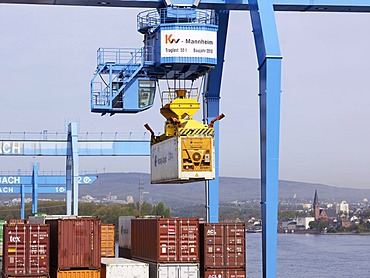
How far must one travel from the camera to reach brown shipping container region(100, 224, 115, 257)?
38.6 m

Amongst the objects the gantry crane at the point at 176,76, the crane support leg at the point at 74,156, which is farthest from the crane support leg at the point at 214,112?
the crane support leg at the point at 74,156

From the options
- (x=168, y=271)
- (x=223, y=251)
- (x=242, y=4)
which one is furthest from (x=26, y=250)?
(x=242, y=4)

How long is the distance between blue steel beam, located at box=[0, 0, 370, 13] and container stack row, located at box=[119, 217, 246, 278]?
7.56m

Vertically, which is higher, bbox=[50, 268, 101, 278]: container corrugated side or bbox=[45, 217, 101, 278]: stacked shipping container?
bbox=[45, 217, 101, 278]: stacked shipping container

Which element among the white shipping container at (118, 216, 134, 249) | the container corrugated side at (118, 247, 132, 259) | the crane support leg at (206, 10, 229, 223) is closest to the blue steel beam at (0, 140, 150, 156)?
the white shipping container at (118, 216, 134, 249)

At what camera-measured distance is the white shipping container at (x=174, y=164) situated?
2791 cm

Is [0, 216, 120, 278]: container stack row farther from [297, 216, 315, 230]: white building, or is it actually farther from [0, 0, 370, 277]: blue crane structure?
[297, 216, 315, 230]: white building

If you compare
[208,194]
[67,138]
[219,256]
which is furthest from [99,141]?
[219,256]

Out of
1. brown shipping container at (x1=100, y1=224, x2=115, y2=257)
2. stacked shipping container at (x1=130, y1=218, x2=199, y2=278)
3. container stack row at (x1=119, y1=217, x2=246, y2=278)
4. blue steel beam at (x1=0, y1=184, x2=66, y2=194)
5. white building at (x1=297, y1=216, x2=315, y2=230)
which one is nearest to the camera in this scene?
stacked shipping container at (x1=130, y1=218, x2=199, y2=278)

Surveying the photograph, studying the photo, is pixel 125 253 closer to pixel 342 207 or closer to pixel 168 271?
pixel 168 271

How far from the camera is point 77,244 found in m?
A: 27.3

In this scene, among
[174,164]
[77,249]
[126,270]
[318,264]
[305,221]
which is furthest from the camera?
[305,221]

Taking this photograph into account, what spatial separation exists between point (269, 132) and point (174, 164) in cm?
362

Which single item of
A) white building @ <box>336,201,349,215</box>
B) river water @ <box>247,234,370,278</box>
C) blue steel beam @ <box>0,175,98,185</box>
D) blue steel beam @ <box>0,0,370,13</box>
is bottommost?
Answer: river water @ <box>247,234,370,278</box>
